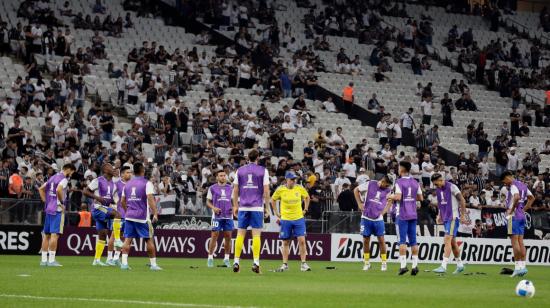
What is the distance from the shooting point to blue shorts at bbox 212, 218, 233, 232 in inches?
1040

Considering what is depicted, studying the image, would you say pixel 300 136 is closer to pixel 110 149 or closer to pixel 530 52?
pixel 110 149

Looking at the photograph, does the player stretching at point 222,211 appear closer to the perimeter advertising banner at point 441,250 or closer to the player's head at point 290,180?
the player's head at point 290,180

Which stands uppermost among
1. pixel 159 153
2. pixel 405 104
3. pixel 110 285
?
pixel 405 104

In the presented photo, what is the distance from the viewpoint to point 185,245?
32312 mm

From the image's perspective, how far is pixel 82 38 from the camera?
44938 millimetres

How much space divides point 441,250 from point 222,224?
11.1 m

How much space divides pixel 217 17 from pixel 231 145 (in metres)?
12.0

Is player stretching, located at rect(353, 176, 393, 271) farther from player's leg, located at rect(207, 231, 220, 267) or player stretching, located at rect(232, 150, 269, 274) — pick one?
player stretching, located at rect(232, 150, 269, 274)

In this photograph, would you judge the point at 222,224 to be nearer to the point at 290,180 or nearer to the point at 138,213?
the point at 290,180

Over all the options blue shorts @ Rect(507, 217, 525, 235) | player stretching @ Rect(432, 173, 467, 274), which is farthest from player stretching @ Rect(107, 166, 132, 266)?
blue shorts @ Rect(507, 217, 525, 235)

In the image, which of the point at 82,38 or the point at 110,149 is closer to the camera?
the point at 110,149

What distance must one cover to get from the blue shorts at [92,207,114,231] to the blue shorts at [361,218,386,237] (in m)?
6.22

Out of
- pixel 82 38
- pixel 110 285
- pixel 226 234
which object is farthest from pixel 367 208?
pixel 82 38

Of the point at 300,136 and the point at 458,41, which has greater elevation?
the point at 458,41
